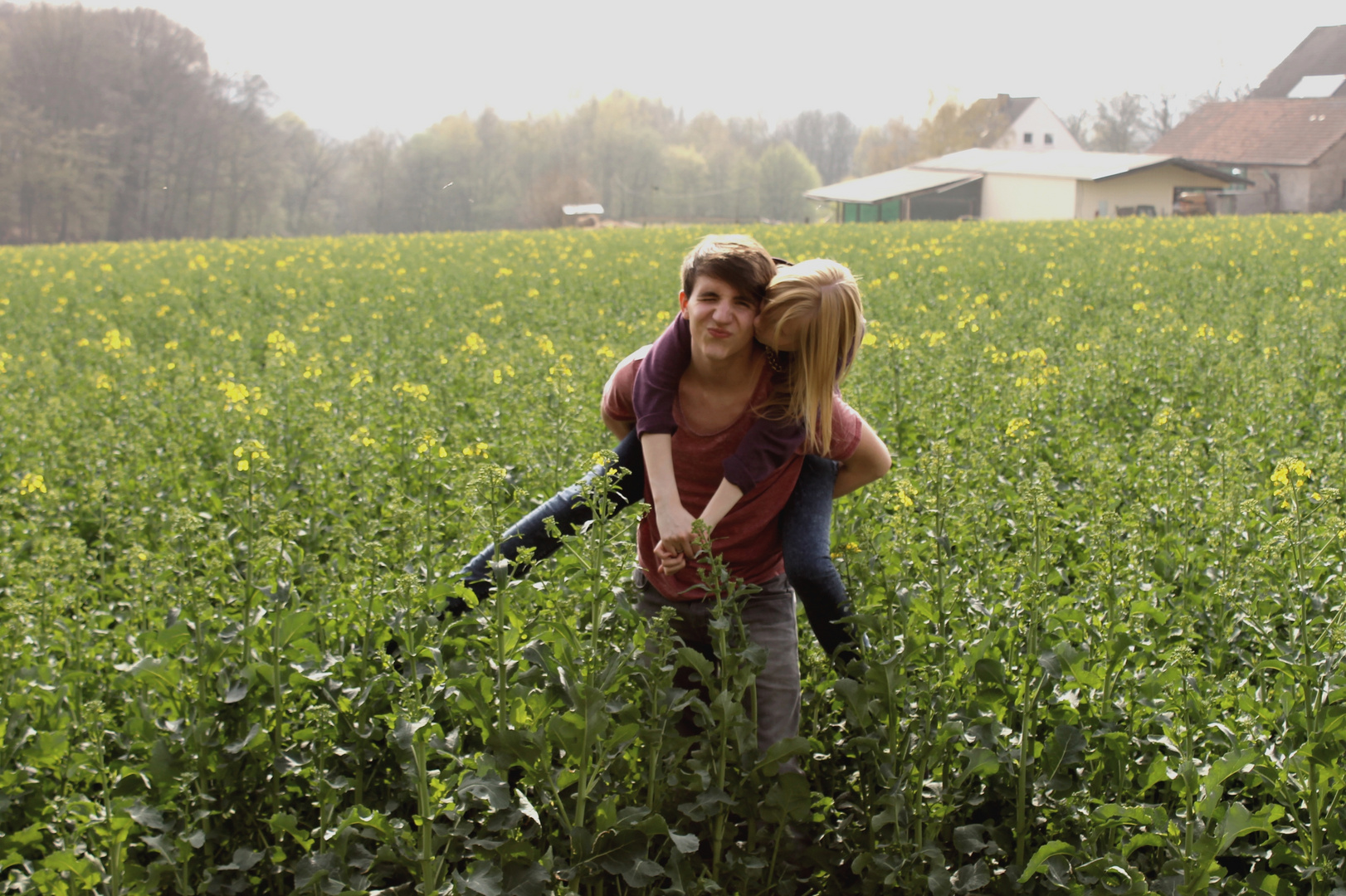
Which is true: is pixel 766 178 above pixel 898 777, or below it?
above

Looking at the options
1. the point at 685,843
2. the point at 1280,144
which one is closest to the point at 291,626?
the point at 685,843

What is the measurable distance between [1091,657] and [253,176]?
4095 centimetres

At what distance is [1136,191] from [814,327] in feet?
157

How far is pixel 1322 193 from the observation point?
46.5m

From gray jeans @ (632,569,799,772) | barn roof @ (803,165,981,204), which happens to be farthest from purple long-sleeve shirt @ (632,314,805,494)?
barn roof @ (803,165,981,204)

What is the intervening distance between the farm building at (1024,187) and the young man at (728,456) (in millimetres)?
43710

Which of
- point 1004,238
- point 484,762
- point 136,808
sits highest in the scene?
point 1004,238

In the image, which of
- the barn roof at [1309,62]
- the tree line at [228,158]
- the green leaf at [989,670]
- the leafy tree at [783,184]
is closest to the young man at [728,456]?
the green leaf at [989,670]

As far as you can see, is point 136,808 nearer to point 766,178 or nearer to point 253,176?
point 253,176

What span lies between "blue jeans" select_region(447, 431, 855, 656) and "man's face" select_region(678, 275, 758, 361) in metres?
0.37

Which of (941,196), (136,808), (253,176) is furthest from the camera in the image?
(941,196)

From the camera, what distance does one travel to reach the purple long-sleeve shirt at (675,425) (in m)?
2.69

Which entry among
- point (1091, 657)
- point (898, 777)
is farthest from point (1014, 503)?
point (898, 777)

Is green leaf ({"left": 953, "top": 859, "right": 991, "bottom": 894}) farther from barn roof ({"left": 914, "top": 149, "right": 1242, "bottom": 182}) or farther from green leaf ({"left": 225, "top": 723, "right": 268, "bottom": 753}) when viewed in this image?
barn roof ({"left": 914, "top": 149, "right": 1242, "bottom": 182})
